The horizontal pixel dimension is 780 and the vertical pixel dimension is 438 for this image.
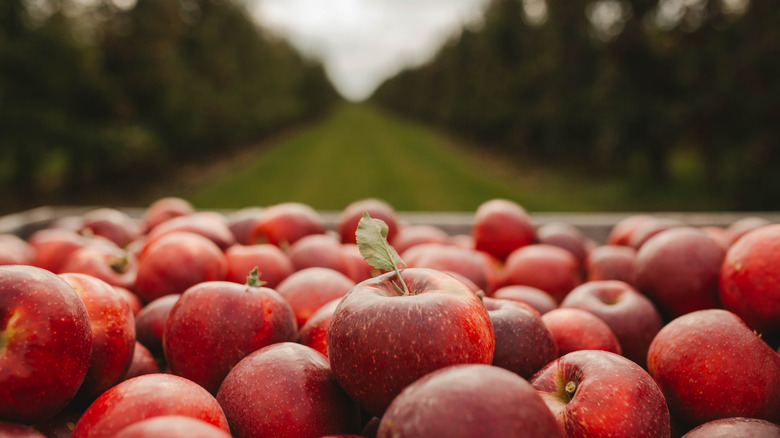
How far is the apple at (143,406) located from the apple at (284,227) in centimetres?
226

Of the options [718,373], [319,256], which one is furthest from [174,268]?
[718,373]

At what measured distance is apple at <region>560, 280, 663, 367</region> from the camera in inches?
95.7

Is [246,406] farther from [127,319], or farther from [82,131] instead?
[82,131]

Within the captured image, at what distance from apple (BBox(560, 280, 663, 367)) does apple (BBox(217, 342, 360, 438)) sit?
4.35 ft

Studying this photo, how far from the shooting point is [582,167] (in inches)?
824

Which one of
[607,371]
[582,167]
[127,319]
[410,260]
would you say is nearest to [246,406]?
[127,319]

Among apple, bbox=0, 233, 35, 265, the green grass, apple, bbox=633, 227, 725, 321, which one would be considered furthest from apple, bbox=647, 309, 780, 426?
the green grass

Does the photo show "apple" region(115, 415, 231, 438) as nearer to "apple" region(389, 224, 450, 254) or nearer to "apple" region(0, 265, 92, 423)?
"apple" region(0, 265, 92, 423)

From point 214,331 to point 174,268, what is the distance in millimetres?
959

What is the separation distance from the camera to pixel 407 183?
17.5 meters

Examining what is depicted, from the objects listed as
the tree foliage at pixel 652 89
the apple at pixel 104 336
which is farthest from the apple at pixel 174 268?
the tree foliage at pixel 652 89

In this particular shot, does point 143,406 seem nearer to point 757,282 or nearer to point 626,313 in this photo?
point 626,313

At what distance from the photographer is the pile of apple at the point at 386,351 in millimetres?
1408

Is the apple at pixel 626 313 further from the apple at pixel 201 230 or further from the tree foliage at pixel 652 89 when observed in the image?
the tree foliage at pixel 652 89
